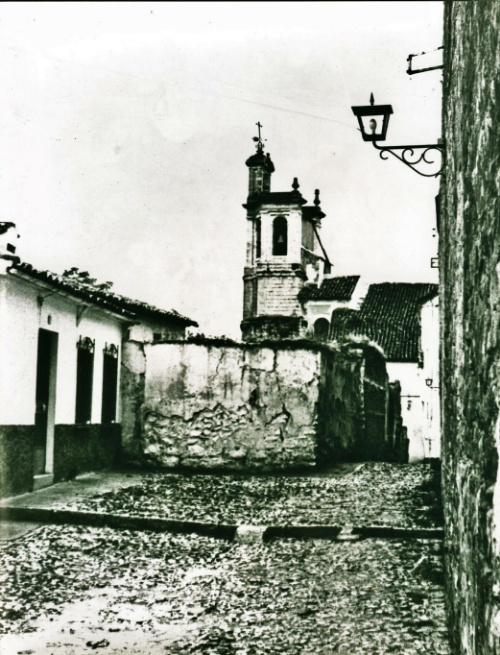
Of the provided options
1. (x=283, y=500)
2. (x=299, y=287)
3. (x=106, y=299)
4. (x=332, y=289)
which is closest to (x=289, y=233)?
(x=299, y=287)

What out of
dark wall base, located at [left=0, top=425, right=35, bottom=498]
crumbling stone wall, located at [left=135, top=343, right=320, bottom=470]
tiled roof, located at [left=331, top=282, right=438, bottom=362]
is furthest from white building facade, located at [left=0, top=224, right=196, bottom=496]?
tiled roof, located at [left=331, top=282, right=438, bottom=362]

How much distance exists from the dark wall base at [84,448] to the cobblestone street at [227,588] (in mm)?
1953

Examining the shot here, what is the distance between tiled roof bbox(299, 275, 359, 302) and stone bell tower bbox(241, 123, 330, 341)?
397mm

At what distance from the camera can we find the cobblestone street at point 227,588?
493 cm

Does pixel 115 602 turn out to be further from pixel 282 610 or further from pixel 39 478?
pixel 39 478

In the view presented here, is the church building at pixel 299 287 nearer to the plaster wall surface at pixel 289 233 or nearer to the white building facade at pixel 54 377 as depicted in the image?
the plaster wall surface at pixel 289 233

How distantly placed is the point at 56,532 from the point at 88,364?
4.96 metres

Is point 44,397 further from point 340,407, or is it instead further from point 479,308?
point 479,308

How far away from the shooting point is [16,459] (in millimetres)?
9492

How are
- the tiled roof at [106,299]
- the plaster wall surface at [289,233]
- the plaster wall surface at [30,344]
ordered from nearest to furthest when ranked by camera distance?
the plaster wall surface at [30,344], the tiled roof at [106,299], the plaster wall surface at [289,233]

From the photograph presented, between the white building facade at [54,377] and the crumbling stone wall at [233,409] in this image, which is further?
the crumbling stone wall at [233,409]

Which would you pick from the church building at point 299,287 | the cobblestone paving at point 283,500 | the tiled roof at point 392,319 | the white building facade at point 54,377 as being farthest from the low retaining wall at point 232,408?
the church building at point 299,287

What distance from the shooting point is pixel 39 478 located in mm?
10602

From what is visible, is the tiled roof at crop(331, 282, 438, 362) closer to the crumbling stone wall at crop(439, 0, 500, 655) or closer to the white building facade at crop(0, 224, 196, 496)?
the white building facade at crop(0, 224, 196, 496)
